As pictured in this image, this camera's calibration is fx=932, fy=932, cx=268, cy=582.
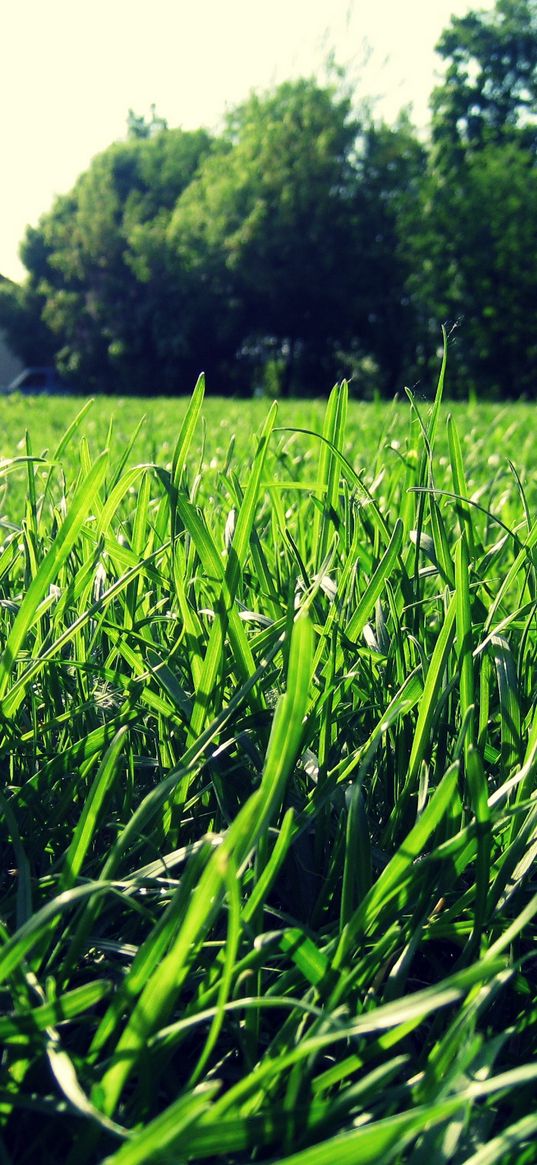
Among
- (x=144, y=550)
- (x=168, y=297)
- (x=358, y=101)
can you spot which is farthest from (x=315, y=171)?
(x=144, y=550)

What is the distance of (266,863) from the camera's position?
0.59 meters

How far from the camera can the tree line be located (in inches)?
1172

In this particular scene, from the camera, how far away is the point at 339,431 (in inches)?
36.7

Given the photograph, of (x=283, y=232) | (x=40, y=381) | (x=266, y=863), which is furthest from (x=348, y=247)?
(x=266, y=863)

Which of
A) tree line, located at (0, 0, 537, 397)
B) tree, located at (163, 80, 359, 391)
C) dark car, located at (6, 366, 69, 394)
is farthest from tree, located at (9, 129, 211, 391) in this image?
tree, located at (163, 80, 359, 391)

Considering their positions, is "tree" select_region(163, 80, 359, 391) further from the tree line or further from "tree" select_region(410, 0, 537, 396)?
"tree" select_region(410, 0, 537, 396)

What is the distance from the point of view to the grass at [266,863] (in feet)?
1.44

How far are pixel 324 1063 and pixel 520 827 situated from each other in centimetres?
21

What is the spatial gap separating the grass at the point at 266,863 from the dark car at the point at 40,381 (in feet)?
139

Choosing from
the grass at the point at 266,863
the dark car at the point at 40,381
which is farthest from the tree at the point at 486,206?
the grass at the point at 266,863

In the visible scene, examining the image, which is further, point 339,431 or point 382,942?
point 339,431

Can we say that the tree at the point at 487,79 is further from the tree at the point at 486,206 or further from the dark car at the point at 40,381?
the dark car at the point at 40,381

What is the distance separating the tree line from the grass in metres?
27.7

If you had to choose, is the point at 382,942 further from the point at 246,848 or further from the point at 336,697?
the point at 336,697
